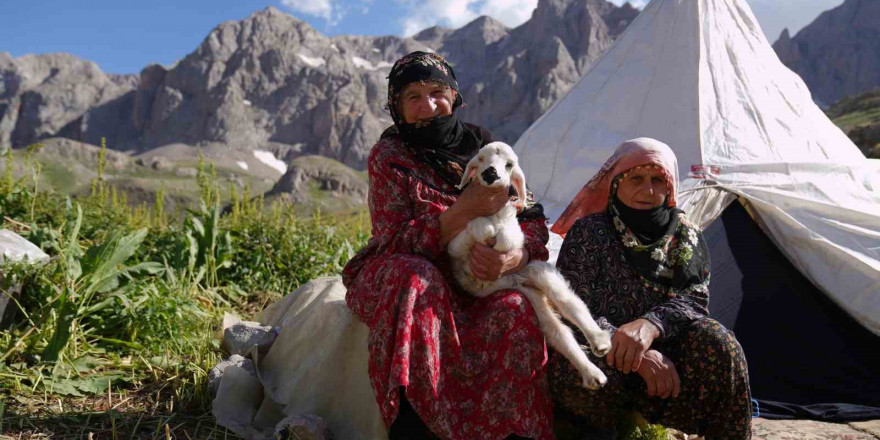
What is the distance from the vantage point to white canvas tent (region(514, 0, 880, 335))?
12.4 ft

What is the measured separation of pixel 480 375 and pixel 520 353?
174 mm

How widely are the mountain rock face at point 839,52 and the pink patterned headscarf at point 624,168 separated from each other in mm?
113089

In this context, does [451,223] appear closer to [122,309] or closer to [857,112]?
[122,309]

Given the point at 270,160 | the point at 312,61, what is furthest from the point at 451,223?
the point at 312,61

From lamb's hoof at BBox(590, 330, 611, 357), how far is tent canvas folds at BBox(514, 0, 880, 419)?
1.82 metres

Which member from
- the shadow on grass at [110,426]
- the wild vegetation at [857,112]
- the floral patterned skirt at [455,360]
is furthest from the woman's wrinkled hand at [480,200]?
the wild vegetation at [857,112]

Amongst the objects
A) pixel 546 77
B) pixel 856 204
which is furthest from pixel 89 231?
pixel 546 77

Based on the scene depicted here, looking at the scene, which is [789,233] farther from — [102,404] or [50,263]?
[50,263]

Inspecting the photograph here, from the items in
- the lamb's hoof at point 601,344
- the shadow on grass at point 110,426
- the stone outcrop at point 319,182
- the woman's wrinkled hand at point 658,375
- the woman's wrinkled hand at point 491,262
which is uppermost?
the woman's wrinkled hand at point 491,262

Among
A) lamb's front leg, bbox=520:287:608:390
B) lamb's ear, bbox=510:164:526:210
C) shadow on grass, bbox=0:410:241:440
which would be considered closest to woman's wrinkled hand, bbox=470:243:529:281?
lamb's front leg, bbox=520:287:608:390

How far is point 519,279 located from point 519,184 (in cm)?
41

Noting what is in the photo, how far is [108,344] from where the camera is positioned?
3336mm

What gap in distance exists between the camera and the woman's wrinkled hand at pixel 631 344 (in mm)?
2225

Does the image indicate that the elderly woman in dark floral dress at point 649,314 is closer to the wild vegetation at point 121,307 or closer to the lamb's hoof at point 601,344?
the lamb's hoof at point 601,344
